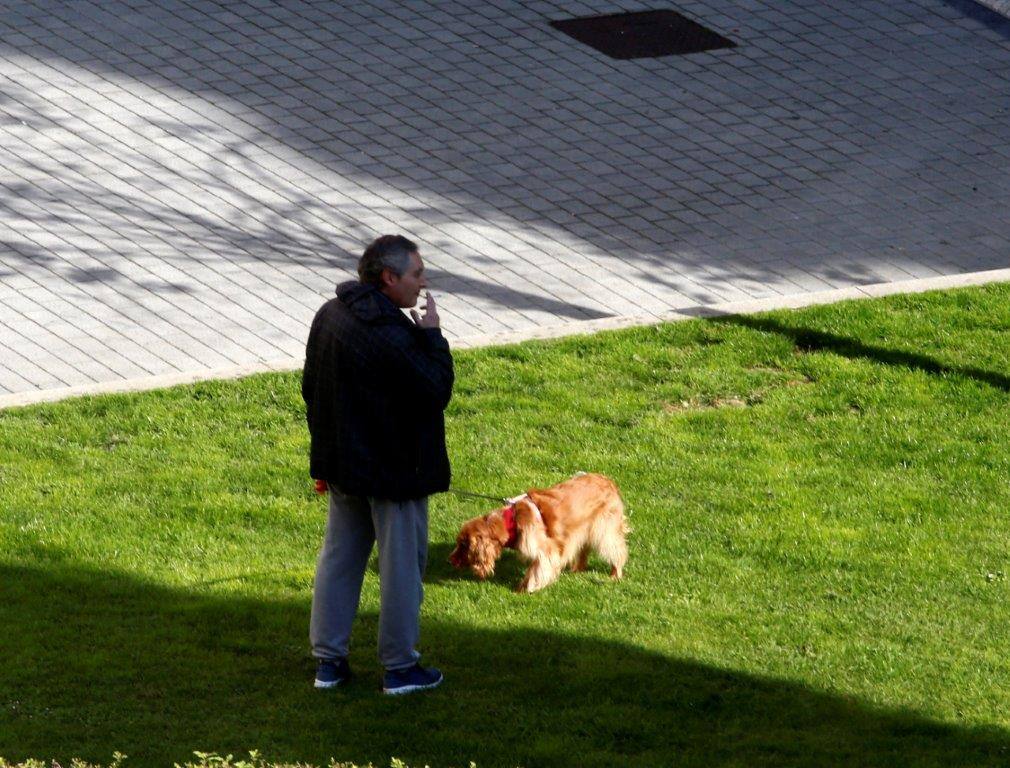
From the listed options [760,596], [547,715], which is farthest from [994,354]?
[547,715]

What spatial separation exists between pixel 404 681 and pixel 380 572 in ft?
1.40

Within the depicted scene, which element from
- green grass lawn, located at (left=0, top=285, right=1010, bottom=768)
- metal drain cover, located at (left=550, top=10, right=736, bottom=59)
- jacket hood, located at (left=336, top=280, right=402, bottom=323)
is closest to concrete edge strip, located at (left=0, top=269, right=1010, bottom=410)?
green grass lawn, located at (left=0, top=285, right=1010, bottom=768)

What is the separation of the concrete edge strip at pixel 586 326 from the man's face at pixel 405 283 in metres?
3.74

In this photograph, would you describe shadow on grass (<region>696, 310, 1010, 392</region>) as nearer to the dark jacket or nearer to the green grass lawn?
the green grass lawn

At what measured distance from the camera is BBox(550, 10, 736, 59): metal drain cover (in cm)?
1552

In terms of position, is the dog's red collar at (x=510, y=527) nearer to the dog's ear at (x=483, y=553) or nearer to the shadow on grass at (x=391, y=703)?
the dog's ear at (x=483, y=553)

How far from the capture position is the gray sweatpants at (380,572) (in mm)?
5965

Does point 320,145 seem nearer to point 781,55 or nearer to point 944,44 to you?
point 781,55

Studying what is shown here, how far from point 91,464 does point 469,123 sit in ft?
20.7

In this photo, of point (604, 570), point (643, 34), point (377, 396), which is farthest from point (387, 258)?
point (643, 34)

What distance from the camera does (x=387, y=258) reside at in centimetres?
574

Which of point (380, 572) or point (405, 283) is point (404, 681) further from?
point (405, 283)

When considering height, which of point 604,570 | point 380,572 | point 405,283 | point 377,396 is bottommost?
point 604,570

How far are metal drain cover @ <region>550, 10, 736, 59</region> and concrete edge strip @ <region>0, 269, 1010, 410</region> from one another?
5.21m
